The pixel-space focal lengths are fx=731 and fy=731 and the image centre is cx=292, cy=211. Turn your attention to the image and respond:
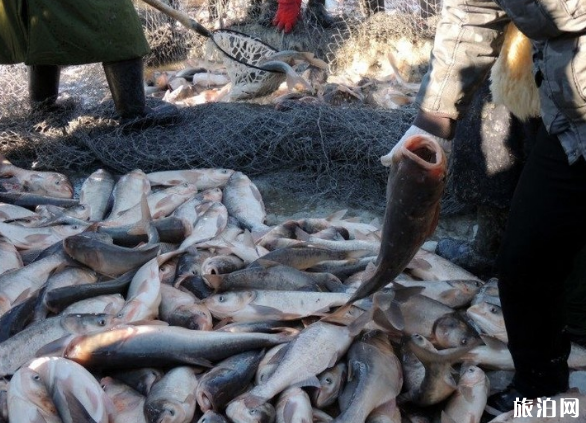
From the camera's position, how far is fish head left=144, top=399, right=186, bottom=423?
104 inches

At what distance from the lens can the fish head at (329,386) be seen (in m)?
2.83

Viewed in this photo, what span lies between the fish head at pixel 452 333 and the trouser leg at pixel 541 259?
1.31 ft

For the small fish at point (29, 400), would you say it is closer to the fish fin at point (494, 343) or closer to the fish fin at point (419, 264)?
the fish fin at point (494, 343)

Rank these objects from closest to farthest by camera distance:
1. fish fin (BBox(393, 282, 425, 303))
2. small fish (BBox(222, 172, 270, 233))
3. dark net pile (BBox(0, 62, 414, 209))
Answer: fish fin (BBox(393, 282, 425, 303)) → small fish (BBox(222, 172, 270, 233)) → dark net pile (BBox(0, 62, 414, 209))

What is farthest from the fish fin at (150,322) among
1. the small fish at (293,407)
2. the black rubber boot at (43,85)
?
the black rubber boot at (43,85)

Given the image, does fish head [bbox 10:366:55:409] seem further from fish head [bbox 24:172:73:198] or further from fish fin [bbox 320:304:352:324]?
fish head [bbox 24:172:73:198]

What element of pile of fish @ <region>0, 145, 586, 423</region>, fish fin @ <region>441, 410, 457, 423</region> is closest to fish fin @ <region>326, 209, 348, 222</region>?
pile of fish @ <region>0, 145, 586, 423</region>

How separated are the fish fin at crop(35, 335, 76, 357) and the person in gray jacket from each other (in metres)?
1.49

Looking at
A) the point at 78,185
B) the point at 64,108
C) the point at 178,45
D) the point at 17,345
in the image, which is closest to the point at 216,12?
the point at 178,45

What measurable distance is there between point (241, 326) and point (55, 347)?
0.77 metres

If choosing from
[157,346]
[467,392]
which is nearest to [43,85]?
[157,346]

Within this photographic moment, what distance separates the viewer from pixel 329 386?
286cm

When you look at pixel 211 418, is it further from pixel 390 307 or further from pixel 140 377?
pixel 390 307

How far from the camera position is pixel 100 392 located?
106 inches
